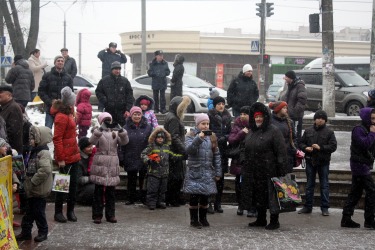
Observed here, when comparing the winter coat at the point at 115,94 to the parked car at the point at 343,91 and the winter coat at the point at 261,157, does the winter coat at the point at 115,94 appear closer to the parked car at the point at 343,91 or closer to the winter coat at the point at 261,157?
the winter coat at the point at 261,157

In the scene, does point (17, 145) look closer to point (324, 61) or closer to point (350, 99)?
point (324, 61)

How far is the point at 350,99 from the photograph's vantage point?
74.0ft

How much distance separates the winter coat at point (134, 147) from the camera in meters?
11.3

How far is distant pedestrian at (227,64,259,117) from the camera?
13.9 meters

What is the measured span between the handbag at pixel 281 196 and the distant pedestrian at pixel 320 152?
113 cm

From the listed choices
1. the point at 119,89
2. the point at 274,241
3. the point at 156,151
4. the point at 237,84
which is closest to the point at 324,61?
the point at 237,84

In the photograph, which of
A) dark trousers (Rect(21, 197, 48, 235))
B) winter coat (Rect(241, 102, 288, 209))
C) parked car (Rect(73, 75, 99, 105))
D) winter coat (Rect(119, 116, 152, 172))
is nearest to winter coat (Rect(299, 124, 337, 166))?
winter coat (Rect(241, 102, 288, 209))

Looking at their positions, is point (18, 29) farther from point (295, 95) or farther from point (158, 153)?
point (158, 153)

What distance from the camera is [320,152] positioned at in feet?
35.5

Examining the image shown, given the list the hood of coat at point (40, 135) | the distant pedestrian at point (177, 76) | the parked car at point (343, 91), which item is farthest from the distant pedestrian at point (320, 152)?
the parked car at point (343, 91)

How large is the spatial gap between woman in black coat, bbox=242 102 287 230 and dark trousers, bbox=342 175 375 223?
1.10 m

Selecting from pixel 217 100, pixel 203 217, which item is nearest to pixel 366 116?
pixel 217 100

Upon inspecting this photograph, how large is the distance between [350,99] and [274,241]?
14238 mm

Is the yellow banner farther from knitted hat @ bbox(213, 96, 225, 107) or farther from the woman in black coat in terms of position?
knitted hat @ bbox(213, 96, 225, 107)
